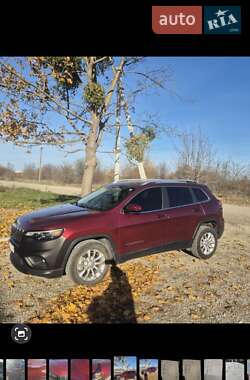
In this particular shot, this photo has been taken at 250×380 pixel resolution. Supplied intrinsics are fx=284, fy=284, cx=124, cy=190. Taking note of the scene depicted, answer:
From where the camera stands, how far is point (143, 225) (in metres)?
2.47

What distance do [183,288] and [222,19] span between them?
2.21 m

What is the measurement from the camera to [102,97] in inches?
98.2

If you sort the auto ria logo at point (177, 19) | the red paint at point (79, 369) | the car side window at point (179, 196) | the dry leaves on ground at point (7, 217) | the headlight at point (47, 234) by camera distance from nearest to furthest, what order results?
the red paint at point (79, 369), the auto ria logo at point (177, 19), the headlight at point (47, 234), the dry leaves on ground at point (7, 217), the car side window at point (179, 196)

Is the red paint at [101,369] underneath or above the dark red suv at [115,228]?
underneath

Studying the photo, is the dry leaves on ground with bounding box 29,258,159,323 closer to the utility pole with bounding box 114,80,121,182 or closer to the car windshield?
the car windshield

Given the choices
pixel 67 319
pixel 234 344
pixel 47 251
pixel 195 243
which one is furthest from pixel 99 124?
pixel 234 344

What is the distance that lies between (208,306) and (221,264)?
407 mm

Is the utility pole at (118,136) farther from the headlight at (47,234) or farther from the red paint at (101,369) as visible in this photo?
the red paint at (101,369)

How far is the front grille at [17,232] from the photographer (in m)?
2.36

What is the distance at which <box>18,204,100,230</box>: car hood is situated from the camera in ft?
7.66

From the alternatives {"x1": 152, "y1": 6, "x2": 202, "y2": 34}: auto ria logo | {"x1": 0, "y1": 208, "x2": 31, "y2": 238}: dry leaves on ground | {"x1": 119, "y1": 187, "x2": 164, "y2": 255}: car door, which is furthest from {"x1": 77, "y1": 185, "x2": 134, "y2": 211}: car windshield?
{"x1": 152, "y1": 6, "x2": 202, "y2": 34}: auto ria logo

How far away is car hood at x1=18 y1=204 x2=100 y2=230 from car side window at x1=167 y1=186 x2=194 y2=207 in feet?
2.26

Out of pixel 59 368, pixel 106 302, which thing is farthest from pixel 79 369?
pixel 106 302

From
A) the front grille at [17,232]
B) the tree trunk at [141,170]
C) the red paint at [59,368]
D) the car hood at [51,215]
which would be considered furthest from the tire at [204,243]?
the front grille at [17,232]
